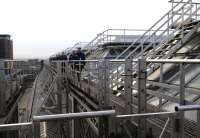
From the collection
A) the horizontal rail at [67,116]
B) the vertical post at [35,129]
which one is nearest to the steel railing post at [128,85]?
the horizontal rail at [67,116]

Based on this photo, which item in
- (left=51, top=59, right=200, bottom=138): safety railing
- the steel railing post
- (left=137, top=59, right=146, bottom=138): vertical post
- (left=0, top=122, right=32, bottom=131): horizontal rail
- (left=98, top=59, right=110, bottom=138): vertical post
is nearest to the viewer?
(left=0, top=122, right=32, bottom=131): horizontal rail

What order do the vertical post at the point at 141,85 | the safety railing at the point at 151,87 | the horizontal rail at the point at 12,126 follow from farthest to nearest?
the vertical post at the point at 141,85 < the safety railing at the point at 151,87 < the horizontal rail at the point at 12,126

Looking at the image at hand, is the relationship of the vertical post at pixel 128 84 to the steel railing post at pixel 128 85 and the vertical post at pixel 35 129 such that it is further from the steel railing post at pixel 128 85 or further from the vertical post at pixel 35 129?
the vertical post at pixel 35 129

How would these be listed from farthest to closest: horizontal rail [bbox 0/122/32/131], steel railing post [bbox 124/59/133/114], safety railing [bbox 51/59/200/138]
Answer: steel railing post [bbox 124/59/133/114], safety railing [bbox 51/59/200/138], horizontal rail [bbox 0/122/32/131]

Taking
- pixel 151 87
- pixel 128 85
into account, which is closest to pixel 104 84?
pixel 151 87

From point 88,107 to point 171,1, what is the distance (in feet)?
16.4

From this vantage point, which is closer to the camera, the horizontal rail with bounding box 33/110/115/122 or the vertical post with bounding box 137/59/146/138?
the horizontal rail with bounding box 33/110/115/122

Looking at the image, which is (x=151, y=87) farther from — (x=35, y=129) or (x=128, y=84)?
(x=35, y=129)

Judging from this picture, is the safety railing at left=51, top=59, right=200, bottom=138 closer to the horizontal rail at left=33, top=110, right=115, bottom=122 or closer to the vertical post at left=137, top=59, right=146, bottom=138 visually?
the vertical post at left=137, top=59, right=146, bottom=138

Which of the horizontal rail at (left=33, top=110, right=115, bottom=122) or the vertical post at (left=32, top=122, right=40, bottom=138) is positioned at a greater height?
the horizontal rail at (left=33, top=110, right=115, bottom=122)

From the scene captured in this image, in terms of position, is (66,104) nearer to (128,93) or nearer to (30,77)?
(128,93)

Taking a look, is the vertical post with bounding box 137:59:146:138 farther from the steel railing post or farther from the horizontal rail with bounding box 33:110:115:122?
the horizontal rail with bounding box 33:110:115:122

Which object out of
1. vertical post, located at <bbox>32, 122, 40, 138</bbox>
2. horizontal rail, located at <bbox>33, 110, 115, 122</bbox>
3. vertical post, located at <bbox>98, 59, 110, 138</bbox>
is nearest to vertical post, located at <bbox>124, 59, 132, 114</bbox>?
vertical post, located at <bbox>98, 59, 110, 138</bbox>

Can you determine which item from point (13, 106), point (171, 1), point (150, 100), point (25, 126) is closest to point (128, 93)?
point (150, 100)
